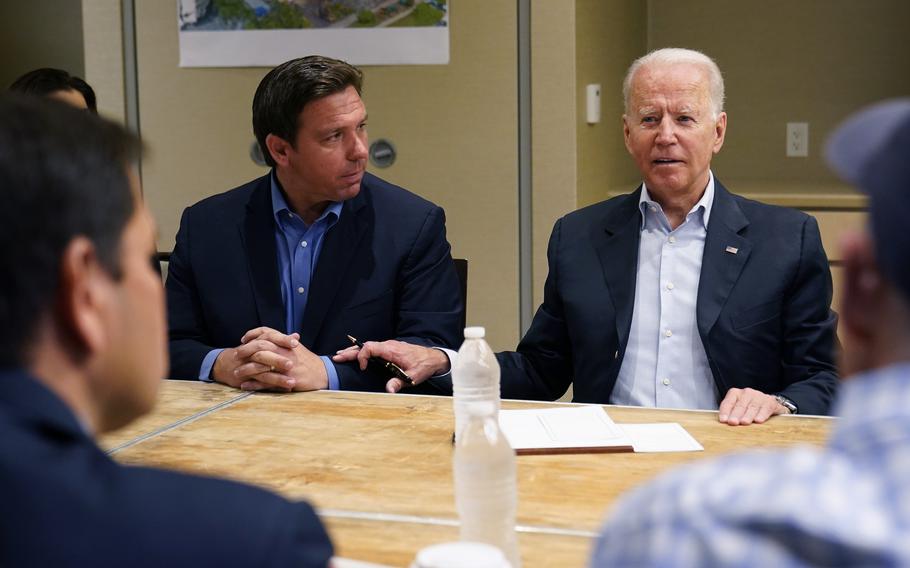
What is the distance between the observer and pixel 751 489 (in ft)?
2.24

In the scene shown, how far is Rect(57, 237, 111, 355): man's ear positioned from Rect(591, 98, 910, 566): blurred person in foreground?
431mm

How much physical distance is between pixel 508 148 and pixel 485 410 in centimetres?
226

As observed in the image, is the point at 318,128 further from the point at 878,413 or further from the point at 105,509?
the point at 878,413

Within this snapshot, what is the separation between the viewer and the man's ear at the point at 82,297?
2.89ft

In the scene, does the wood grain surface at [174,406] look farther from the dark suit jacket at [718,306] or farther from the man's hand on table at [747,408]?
the man's hand on table at [747,408]

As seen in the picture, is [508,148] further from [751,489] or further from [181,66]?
[751,489]

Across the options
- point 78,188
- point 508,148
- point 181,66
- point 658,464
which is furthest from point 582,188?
point 78,188

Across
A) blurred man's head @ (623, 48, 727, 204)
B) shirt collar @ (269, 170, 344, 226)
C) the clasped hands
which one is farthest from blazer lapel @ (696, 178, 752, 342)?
shirt collar @ (269, 170, 344, 226)

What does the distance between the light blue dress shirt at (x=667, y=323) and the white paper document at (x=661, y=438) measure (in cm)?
46

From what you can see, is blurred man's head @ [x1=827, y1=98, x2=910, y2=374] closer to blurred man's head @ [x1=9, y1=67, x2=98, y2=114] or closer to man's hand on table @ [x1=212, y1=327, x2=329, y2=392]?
man's hand on table @ [x1=212, y1=327, x2=329, y2=392]

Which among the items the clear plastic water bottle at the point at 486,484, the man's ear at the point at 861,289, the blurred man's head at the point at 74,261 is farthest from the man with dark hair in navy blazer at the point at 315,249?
the man's ear at the point at 861,289

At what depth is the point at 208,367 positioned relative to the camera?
2438 mm

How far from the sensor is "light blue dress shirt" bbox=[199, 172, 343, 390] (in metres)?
2.68

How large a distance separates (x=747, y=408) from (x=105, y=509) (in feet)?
4.62
